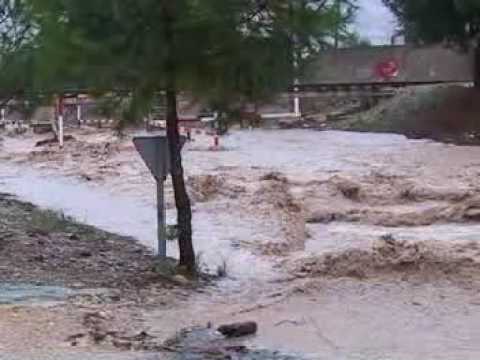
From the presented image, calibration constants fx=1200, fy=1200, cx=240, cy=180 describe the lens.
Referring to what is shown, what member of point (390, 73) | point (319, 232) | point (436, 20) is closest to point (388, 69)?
point (390, 73)

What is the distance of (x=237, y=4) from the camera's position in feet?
43.0

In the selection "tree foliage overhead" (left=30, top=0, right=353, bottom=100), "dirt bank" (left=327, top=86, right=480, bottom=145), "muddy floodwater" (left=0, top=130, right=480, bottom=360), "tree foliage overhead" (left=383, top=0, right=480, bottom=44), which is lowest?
"muddy floodwater" (left=0, top=130, right=480, bottom=360)

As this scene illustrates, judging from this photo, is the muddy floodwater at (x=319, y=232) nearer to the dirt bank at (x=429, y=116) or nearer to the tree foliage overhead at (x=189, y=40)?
the tree foliage overhead at (x=189, y=40)

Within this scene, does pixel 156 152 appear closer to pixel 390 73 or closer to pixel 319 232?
pixel 319 232

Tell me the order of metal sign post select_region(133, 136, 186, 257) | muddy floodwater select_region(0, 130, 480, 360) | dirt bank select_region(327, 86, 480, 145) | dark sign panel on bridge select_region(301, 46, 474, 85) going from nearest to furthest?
1. muddy floodwater select_region(0, 130, 480, 360)
2. metal sign post select_region(133, 136, 186, 257)
3. dirt bank select_region(327, 86, 480, 145)
4. dark sign panel on bridge select_region(301, 46, 474, 85)

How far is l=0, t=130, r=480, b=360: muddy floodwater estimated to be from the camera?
1212cm

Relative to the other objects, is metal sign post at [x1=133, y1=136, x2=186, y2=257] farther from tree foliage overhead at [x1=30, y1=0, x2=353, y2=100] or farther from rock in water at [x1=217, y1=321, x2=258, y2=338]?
rock in water at [x1=217, y1=321, x2=258, y2=338]

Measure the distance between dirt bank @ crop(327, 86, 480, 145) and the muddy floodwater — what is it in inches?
281

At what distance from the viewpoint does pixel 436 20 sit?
173 feet

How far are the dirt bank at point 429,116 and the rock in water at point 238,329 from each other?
127ft

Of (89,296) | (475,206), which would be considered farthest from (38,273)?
(475,206)

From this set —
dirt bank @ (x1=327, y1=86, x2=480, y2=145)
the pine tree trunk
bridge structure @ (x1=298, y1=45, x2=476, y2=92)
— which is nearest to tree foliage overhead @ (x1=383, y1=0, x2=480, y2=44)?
dirt bank @ (x1=327, y1=86, x2=480, y2=145)

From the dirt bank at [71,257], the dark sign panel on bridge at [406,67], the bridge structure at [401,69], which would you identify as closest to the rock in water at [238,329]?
the dirt bank at [71,257]

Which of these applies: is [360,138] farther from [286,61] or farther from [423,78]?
[286,61]
